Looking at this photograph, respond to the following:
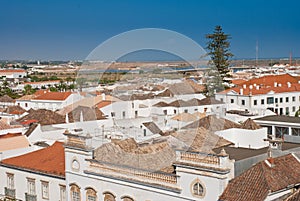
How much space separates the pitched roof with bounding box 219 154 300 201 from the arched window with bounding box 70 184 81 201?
6818 millimetres

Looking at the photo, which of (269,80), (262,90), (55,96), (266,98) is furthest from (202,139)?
(269,80)

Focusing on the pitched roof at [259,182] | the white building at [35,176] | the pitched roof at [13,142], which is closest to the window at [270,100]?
the pitched roof at [13,142]

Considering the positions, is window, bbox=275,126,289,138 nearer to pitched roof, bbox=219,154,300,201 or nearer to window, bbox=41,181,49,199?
pitched roof, bbox=219,154,300,201

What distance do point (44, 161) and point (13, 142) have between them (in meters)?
4.45

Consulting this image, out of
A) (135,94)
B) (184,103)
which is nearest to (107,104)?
(135,94)

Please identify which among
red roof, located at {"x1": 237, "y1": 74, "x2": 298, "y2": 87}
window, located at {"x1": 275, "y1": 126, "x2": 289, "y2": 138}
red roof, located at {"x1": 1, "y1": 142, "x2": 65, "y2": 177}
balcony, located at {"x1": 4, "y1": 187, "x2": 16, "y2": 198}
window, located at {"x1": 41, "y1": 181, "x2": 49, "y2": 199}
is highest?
Result: red roof, located at {"x1": 237, "y1": 74, "x2": 298, "y2": 87}

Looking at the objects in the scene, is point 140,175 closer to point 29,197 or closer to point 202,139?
point 202,139

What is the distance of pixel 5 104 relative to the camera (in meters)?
66.7

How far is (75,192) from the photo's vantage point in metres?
18.9

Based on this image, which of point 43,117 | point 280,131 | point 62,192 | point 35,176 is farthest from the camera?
point 43,117

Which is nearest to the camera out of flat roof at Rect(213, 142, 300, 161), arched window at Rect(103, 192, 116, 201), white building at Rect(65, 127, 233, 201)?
white building at Rect(65, 127, 233, 201)

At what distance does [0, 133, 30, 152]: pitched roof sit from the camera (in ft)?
79.8

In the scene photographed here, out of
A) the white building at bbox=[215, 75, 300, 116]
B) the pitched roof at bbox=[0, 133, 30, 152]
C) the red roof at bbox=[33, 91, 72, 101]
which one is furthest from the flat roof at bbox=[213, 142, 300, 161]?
the red roof at bbox=[33, 91, 72, 101]

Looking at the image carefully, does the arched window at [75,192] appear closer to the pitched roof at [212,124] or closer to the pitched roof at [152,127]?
the pitched roof at [212,124]
